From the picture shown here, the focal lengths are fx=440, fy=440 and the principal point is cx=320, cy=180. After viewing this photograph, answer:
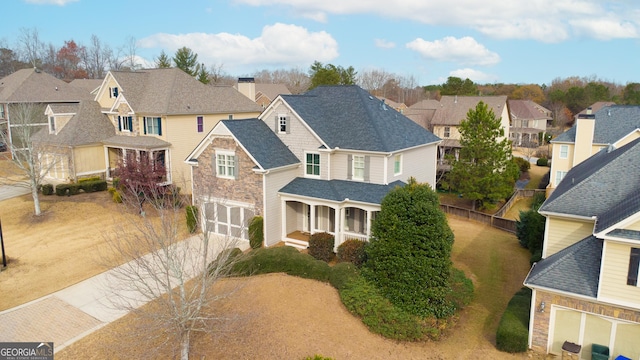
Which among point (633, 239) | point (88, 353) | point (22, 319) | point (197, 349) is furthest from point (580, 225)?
point (22, 319)

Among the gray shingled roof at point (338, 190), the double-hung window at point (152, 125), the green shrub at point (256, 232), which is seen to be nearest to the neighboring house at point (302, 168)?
the gray shingled roof at point (338, 190)

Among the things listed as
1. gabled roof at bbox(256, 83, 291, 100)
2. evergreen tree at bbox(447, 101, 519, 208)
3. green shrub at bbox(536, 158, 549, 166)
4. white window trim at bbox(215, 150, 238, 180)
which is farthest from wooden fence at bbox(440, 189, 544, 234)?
gabled roof at bbox(256, 83, 291, 100)

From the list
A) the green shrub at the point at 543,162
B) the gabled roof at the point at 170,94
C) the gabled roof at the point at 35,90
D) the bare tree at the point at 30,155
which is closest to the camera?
the bare tree at the point at 30,155

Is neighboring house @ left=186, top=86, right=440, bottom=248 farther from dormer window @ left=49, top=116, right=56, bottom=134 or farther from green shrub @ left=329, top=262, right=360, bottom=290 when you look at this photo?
dormer window @ left=49, top=116, right=56, bottom=134

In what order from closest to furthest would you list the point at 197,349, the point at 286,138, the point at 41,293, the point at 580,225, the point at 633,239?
the point at 633,239 < the point at 197,349 < the point at 580,225 < the point at 41,293 < the point at 286,138

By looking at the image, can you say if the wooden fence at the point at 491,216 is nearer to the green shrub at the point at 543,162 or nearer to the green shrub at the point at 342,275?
the green shrub at the point at 342,275

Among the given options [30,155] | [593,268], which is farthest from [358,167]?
[30,155]

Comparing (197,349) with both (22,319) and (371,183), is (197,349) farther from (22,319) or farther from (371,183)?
(371,183)
